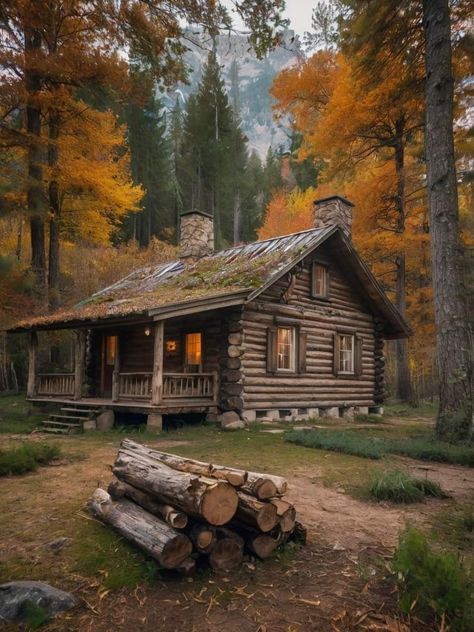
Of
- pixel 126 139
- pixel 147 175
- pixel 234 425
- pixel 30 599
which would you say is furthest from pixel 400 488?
pixel 147 175

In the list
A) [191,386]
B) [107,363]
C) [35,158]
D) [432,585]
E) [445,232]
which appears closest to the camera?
[432,585]

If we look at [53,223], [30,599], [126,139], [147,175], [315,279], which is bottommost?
[30,599]

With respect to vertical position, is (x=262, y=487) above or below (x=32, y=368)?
below

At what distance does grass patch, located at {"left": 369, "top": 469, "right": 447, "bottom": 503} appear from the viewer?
20.8 feet

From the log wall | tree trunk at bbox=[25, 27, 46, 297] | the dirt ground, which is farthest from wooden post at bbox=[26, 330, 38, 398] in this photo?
the dirt ground

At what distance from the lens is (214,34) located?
8.47 meters

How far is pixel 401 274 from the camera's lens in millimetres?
21875

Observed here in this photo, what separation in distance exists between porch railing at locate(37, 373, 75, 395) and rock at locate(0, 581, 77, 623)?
41.6 feet

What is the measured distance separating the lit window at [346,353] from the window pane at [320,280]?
2305 mm

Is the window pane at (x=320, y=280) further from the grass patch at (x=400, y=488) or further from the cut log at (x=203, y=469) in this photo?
the cut log at (x=203, y=469)

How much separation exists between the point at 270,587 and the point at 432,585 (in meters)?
1.31

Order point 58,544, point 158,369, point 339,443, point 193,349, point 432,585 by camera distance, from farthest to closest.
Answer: point 193,349
point 158,369
point 339,443
point 58,544
point 432,585

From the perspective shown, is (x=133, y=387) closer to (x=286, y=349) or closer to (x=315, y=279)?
(x=286, y=349)

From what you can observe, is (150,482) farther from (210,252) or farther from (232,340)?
(210,252)
